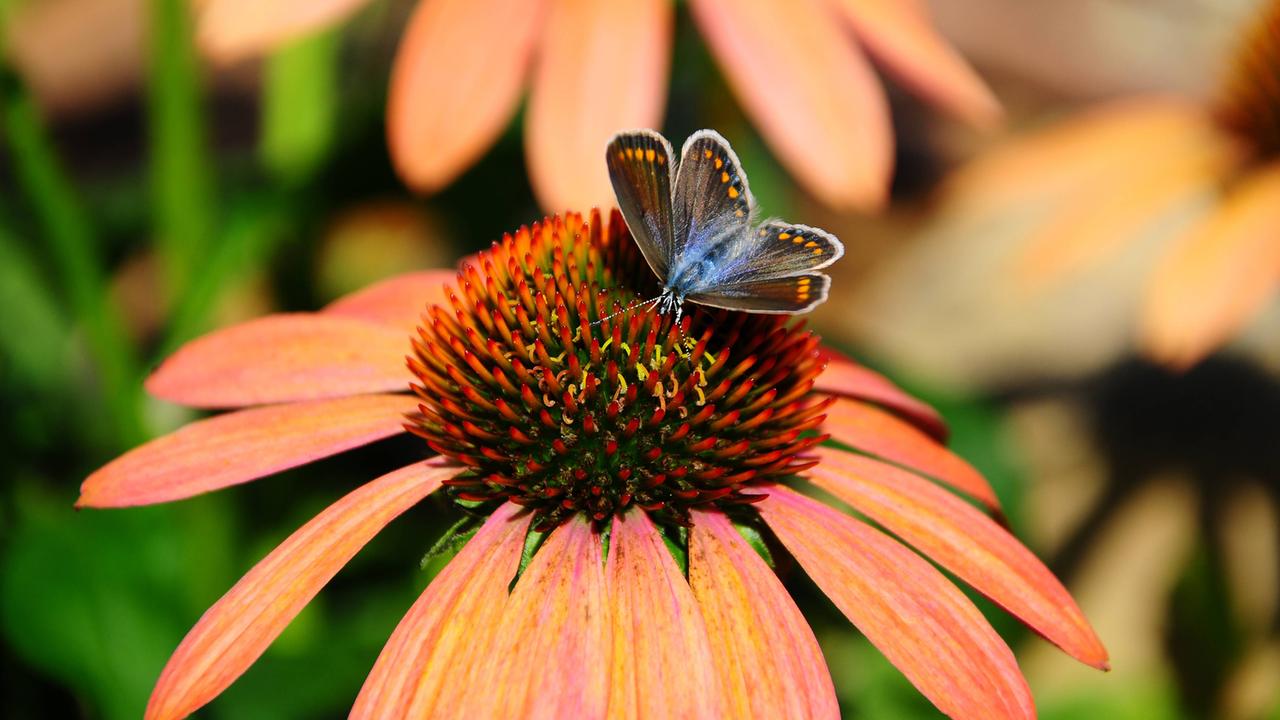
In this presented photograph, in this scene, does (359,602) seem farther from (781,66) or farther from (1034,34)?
(1034,34)

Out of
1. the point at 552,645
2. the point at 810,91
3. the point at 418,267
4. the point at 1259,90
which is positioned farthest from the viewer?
the point at 418,267

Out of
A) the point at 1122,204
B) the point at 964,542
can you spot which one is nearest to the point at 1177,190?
the point at 1122,204

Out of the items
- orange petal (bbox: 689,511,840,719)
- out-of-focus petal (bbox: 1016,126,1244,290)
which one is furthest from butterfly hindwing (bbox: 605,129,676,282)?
out-of-focus petal (bbox: 1016,126,1244,290)

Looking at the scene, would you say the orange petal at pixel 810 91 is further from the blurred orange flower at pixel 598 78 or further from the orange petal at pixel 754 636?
the orange petal at pixel 754 636

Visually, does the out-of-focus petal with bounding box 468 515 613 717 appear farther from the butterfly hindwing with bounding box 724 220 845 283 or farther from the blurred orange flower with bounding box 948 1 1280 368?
the blurred orange flower with bounding box 948 1 1280 368

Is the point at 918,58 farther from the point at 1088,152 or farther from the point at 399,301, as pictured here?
the point at 1088,152

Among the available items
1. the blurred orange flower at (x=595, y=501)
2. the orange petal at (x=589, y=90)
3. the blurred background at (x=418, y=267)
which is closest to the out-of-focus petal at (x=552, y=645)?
the blurred orange flower at (x=595, y=501)

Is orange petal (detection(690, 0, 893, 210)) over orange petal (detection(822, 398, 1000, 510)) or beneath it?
over
